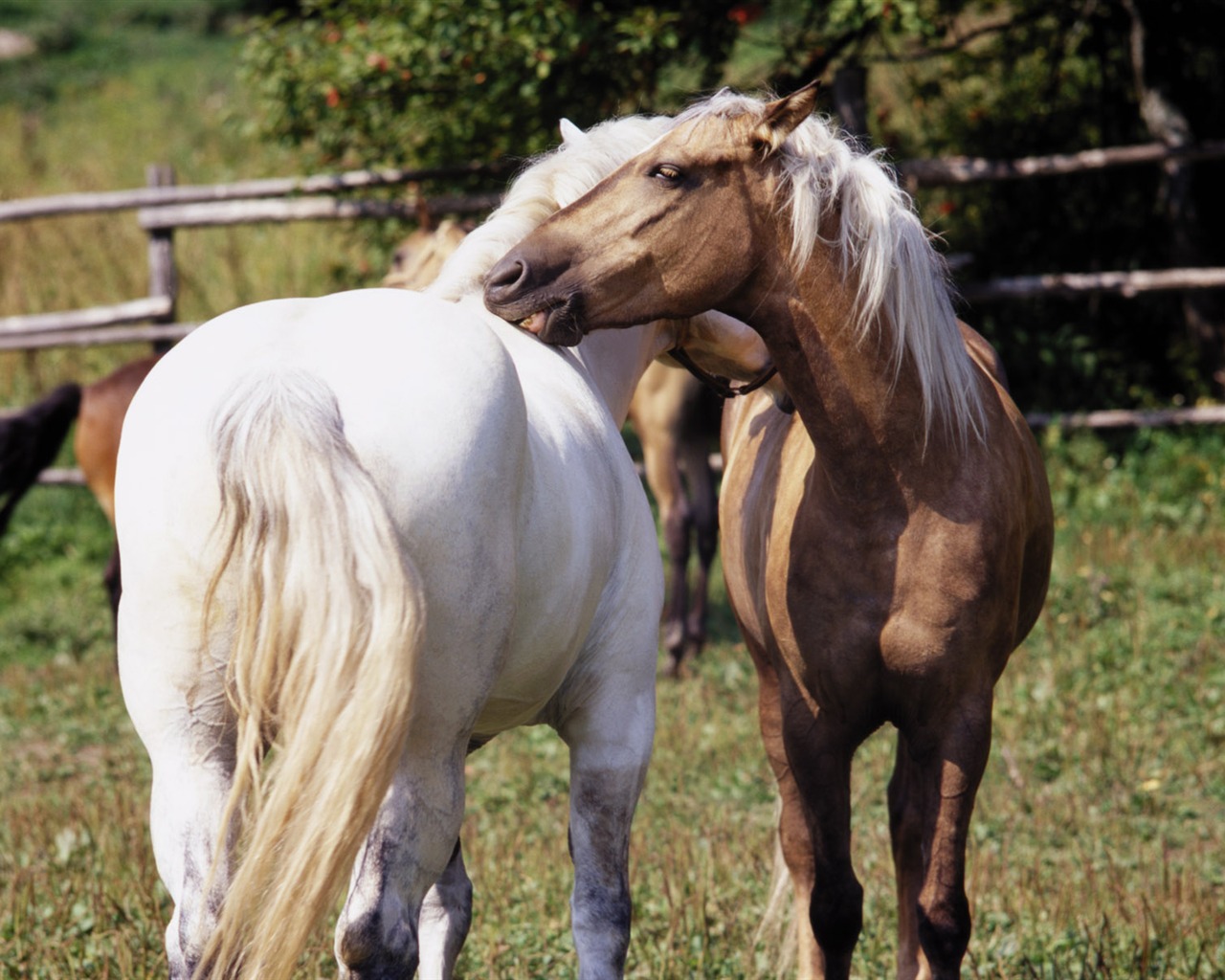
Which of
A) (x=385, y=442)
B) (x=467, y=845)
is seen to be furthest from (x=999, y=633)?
(x=467, y=845)

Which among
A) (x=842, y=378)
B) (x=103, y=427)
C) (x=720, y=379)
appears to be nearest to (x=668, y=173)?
(x=842, y=378)

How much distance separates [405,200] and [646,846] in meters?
5.26

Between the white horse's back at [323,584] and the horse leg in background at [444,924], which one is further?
the horse leg in background at [444,924]

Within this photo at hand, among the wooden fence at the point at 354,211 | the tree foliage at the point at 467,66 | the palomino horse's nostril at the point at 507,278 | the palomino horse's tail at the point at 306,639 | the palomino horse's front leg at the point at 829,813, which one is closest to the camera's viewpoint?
the palomino horse's tail at the point at 306,639

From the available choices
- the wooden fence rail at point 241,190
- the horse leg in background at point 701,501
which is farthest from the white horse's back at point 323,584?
the wooden fence rail at point 241,190

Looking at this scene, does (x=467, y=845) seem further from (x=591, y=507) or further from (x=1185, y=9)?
(x=1185, y=9)

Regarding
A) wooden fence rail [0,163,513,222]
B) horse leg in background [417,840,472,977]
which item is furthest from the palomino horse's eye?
wooden fence rail [0,163,513,222]

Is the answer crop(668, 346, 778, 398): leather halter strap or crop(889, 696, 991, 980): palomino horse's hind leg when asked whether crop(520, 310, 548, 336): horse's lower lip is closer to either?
crop(668, 346, 778, 398): leather halter strap

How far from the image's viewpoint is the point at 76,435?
722 cm

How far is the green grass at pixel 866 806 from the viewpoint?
132 inches

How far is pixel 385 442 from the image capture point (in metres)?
2.04

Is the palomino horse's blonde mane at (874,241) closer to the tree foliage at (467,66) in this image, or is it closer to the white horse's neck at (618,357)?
the white horse's neck at (618,357)

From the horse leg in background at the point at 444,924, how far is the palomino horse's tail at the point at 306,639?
0.80 metres

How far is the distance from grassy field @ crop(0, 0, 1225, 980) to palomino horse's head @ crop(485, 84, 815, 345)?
161 cm
